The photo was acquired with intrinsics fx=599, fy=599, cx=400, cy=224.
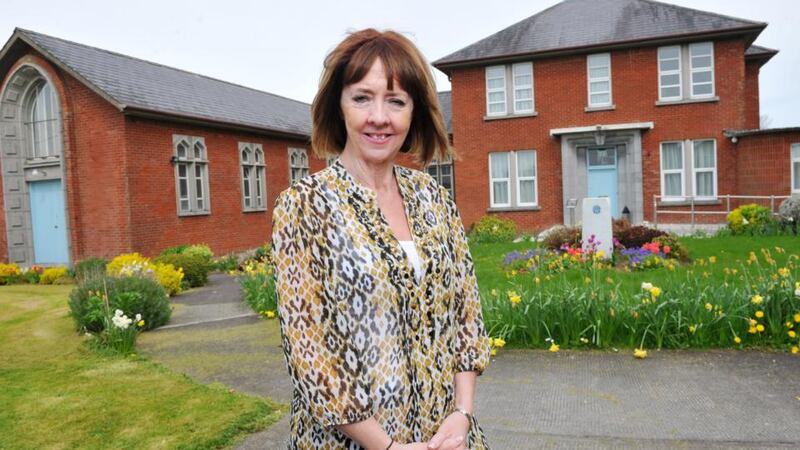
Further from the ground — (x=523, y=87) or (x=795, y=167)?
(x=523, y=87)

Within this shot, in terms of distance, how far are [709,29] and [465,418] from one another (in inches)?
862

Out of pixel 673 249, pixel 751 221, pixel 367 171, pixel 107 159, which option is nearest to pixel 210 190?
pixel 107 159

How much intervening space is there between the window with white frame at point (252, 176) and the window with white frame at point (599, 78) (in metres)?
12.6

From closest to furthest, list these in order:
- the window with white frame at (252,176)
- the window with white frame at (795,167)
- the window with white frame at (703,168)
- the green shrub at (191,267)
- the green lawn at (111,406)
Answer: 1. the green lawn at (111,406)
2. the green shrub at (191,267)
3. the window with white frame at (795,167)
4. the window with white frame at (703,168)
5. the window with white frame at (252,176)

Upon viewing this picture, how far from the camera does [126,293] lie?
806cm

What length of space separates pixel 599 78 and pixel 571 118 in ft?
5.55

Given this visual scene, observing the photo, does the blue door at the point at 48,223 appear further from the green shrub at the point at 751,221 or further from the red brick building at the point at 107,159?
the green shrub at the point at 751,221

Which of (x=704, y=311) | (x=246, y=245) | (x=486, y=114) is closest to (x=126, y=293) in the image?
(x=704, y=311)

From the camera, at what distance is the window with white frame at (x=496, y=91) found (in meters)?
22.5

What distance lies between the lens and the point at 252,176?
2255cm

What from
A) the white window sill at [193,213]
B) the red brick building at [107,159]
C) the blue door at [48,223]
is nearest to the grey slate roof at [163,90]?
the red brick building at [107,159]

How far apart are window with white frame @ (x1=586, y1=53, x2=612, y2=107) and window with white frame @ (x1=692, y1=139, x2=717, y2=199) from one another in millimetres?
3450

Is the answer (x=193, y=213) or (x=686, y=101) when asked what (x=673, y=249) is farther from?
(x=193, y=213)

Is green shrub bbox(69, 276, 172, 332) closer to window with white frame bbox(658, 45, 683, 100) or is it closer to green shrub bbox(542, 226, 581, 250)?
green shrub bbox(542, 226, 581, 250)
